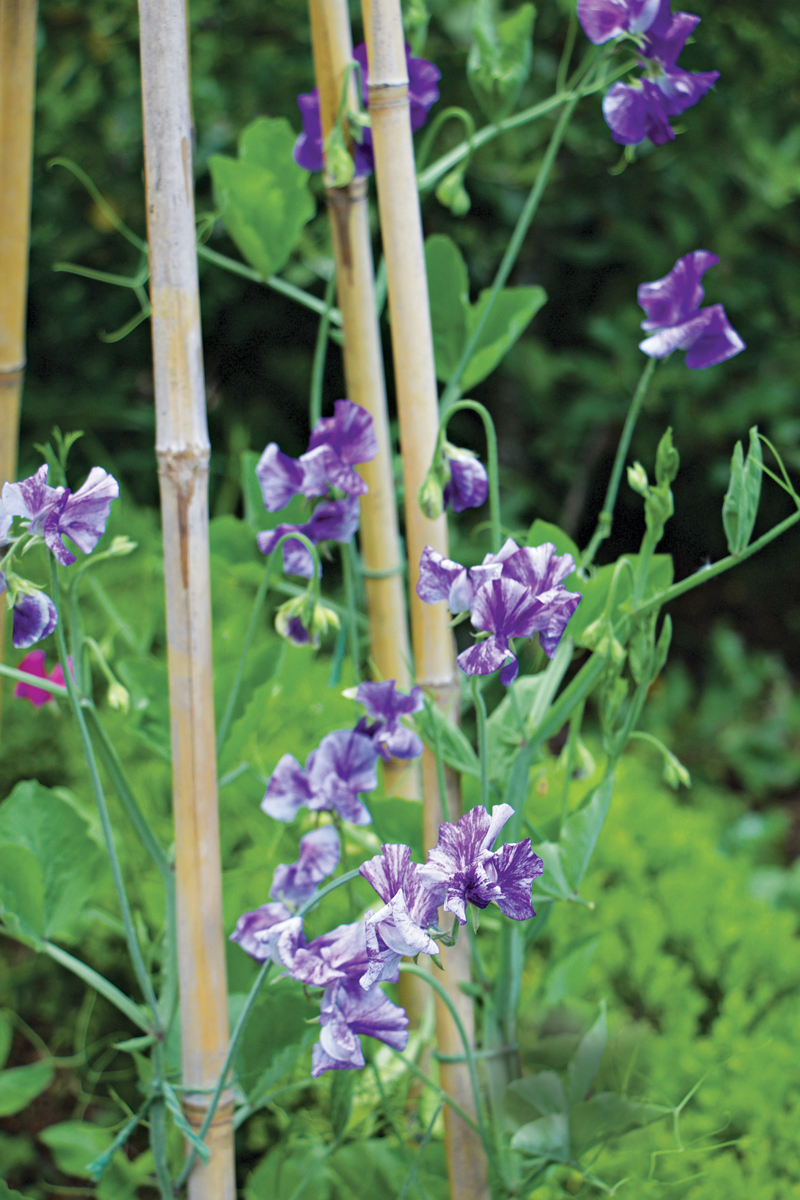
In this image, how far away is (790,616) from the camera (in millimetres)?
2570

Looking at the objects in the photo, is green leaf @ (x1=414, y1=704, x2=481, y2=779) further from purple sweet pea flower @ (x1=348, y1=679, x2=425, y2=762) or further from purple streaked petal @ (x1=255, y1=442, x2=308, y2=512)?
purple streaked petal @ (x1=255, y1=442, x2=308, y2=512)

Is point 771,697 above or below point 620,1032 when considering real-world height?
above

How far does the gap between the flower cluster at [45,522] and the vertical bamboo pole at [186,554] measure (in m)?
0.08

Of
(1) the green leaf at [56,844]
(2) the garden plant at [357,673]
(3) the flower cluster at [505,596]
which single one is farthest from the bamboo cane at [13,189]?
(3) the flower cluster at [505,596]

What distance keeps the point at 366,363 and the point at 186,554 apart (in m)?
0.26

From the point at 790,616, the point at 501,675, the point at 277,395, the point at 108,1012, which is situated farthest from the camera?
the point at 790,616

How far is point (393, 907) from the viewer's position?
386 millimetres

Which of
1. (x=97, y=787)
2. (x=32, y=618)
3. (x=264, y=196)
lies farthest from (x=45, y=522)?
(x=264, y=196)

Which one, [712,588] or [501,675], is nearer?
[501,675]

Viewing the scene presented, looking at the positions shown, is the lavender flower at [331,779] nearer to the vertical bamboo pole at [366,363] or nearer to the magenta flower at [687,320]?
the vertical bamboo pole at [366,363]

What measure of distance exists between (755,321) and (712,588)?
74 cm

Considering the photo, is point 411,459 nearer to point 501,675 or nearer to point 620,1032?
point 501,675

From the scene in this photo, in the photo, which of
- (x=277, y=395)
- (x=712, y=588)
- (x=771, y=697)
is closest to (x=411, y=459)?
(x=277, y=395)

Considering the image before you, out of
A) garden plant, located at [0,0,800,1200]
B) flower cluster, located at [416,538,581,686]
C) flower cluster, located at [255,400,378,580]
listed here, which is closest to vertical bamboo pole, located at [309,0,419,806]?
garden plant, located at [0,0,800,1200]
